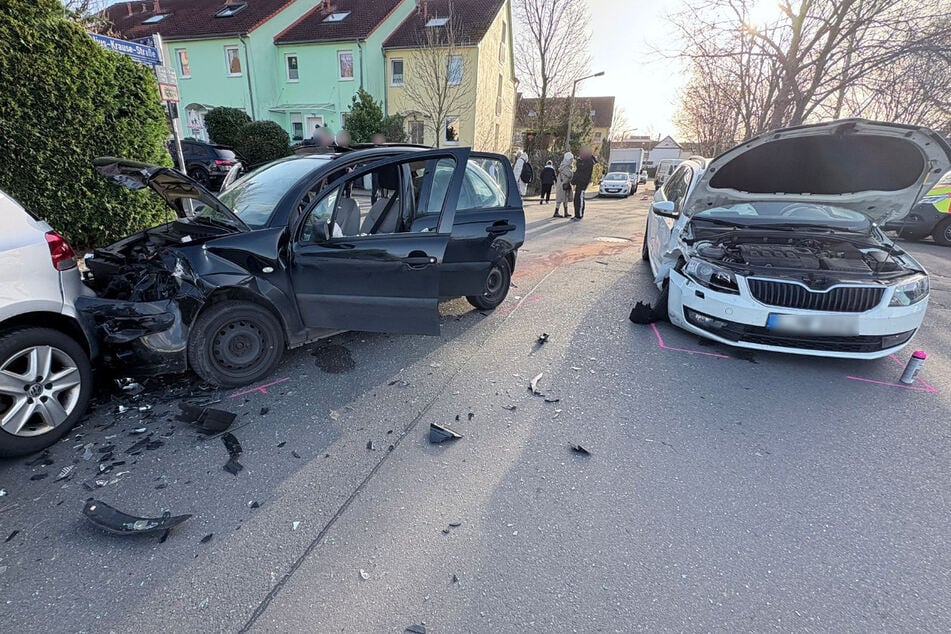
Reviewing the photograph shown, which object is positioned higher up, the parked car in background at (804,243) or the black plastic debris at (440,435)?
the parked car in background at (804,243)

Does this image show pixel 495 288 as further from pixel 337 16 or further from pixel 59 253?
pixel 337 16

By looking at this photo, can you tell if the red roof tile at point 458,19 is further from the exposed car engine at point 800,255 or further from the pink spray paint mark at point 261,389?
the pink spray paint mark at point 261,389

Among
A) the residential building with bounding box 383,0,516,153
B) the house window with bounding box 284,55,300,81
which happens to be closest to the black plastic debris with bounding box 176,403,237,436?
the residential building with bounding box 383,0,516,153

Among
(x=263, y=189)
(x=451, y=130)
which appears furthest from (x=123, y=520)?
(x=451, y=130)

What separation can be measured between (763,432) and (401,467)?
2418mm

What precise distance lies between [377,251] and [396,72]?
24696 millimetres

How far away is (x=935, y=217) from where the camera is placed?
10281 millimetres

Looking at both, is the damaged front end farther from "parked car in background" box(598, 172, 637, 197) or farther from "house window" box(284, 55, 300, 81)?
"house window" box(284, 55, 300, 81)

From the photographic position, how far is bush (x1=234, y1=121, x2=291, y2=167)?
17781 millimetres

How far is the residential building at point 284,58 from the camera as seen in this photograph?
23328 millimetres

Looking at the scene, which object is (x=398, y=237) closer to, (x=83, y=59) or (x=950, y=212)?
(x=83, y=59)

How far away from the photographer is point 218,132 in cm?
1842

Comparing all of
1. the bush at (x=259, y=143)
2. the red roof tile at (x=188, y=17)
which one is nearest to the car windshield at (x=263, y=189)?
the bush at (x=259, y=143)

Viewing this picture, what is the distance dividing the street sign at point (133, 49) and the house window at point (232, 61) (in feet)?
69.9
